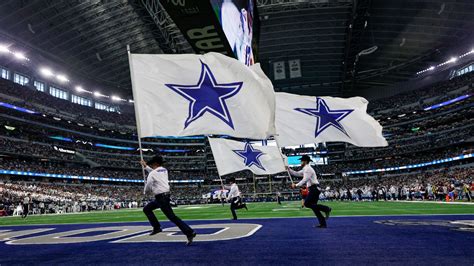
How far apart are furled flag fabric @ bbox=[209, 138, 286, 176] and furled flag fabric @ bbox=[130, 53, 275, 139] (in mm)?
6037

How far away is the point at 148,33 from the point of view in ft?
146

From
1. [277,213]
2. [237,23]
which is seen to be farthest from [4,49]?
[277,213]

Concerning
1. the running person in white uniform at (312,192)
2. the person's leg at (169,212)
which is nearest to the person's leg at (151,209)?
the person's leg at (169,212)

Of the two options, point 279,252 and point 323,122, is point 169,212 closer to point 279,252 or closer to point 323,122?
point 279,252

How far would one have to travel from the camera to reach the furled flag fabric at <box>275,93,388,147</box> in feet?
43.2

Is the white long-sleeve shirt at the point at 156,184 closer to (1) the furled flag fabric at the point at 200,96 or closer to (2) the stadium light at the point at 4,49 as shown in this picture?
(1) the furled flag fabric at the point at 200,96

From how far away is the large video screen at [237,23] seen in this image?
1380 cm

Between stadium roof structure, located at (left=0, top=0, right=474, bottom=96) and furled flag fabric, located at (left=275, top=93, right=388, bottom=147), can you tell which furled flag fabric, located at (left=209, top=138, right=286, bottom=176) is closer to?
furled flag fabric, located at (left=275, top=93, right=388, bottom=147)

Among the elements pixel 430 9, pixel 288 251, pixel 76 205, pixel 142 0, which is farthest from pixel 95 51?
pixel 288 251

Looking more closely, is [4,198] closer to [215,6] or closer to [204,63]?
[215,6]

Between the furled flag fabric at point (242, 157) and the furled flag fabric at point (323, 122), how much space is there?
176 cm

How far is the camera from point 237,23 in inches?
617

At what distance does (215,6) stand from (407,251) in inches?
436

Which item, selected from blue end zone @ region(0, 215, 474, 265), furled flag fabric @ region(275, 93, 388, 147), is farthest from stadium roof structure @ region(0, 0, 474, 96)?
blue end zone @ region(0, 215, 474, 265)
